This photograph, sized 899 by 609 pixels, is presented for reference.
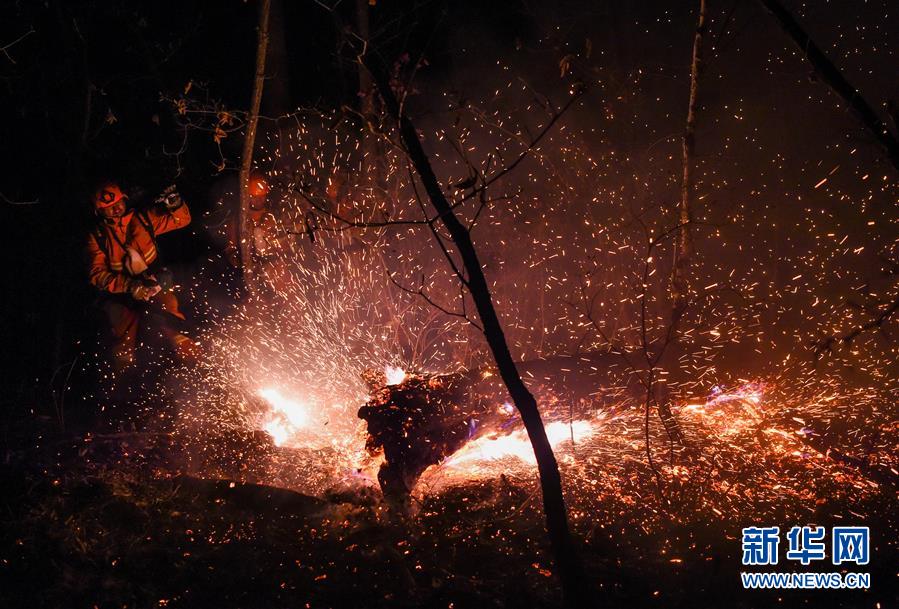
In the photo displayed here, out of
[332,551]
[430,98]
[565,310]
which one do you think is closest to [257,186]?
[430,98]

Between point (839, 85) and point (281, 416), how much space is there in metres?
7.11

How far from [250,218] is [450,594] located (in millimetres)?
7228

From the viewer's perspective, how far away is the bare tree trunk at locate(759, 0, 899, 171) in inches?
170

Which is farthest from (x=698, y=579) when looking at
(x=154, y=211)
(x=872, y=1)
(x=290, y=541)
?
(x=872, y=1)

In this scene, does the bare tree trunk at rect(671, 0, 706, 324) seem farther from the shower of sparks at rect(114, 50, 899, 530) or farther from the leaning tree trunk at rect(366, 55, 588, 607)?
the leaning tree trunk at rect(366, 55, 588, 607)

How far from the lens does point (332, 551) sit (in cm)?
497

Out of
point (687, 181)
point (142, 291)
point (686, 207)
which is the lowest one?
point (142, 291)

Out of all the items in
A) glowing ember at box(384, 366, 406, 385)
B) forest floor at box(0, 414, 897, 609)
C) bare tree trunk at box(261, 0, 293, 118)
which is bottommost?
forest floor at box(0, 414, 897, 609)

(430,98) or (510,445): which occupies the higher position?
(430,98)

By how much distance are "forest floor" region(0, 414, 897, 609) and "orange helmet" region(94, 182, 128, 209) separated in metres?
4.22

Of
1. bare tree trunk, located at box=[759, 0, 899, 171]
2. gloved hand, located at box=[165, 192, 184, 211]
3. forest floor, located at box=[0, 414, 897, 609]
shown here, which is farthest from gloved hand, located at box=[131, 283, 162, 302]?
bare tree trunk, located at box=[759, 0, 899, 171]

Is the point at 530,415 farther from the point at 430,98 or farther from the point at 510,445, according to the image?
the point at 430,98

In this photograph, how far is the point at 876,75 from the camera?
9492 mm

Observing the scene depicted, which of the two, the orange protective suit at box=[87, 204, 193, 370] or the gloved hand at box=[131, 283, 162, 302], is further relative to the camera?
the gloved hand at box=[131, 283, 162, 302]
